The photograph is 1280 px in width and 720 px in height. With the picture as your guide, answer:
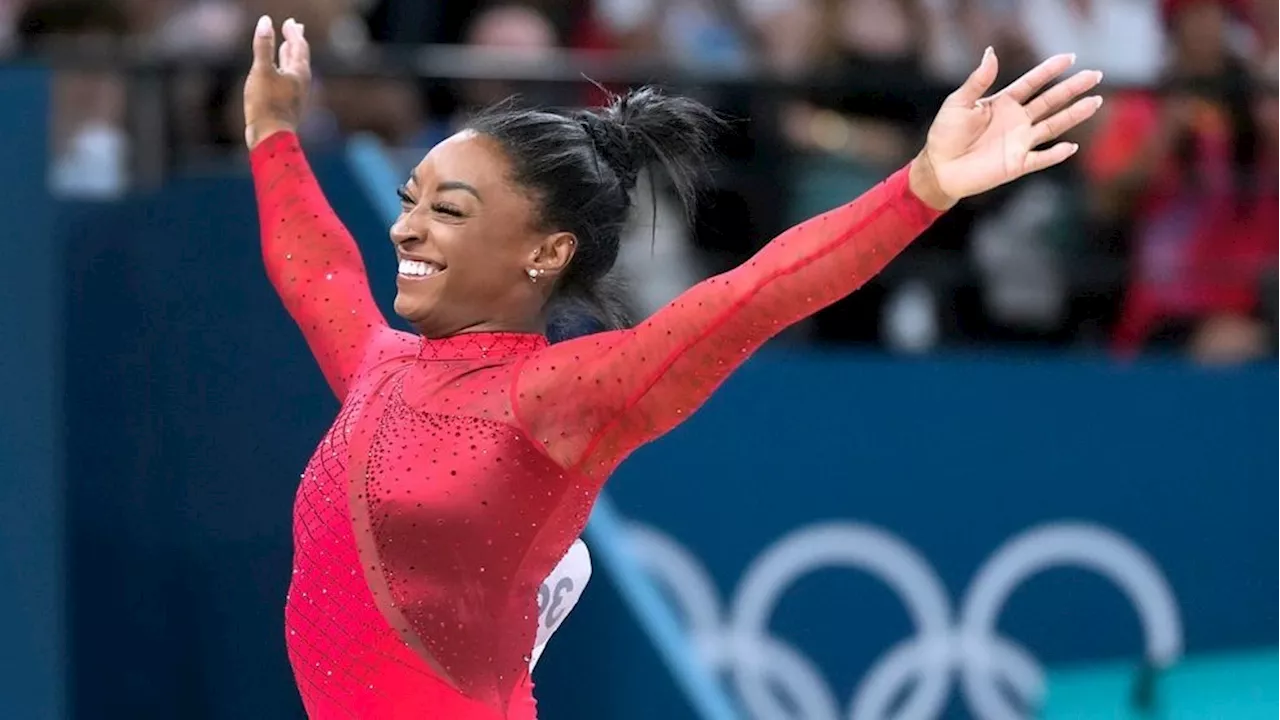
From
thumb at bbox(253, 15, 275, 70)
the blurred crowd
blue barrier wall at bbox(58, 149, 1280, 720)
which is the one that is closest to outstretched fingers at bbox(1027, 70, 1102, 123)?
thumb at bbox(253, 15, 275, 70)

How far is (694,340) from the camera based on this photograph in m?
2.81

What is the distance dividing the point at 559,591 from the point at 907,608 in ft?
9.07

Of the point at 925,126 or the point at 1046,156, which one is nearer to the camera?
the point at 1046,156

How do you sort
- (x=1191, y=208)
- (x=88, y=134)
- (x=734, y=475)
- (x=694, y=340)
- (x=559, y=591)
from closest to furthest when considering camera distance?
(x=694, y=340) → (x=559, y=591) → (x=88, y=134) → (x=734, y=475) → (x=1191, y=208)

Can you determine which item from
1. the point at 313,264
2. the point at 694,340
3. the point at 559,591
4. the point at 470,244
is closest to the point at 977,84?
the point at 694,340

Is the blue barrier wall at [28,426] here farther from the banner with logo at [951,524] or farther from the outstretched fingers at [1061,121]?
the outstretched fingers at [1061,121]

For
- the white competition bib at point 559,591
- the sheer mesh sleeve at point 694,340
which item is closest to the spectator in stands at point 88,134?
the white competition bib at point 559,591

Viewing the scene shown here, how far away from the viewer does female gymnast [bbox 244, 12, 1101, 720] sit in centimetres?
286

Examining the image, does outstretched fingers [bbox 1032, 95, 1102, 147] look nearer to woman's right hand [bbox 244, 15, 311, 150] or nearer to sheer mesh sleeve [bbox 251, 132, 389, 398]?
sheer mesh sleeve [bbox 251, 132, 389, 398]

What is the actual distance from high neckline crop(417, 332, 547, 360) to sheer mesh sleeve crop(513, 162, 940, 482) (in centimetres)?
8

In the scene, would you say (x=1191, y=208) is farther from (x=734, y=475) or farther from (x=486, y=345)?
(x=486, y=345)

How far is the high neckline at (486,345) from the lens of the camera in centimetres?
305

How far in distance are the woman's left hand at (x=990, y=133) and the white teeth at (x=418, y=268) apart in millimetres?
736

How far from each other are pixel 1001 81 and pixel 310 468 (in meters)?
3.25
